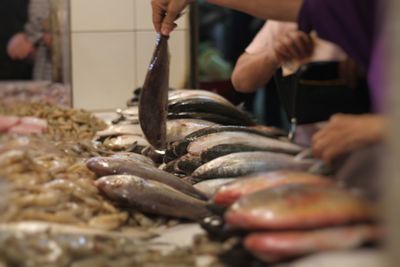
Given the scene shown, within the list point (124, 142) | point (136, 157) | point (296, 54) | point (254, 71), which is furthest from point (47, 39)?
point (296, 54)

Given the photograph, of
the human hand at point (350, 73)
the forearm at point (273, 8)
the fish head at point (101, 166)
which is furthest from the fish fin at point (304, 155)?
the fish head at point (101, 166)

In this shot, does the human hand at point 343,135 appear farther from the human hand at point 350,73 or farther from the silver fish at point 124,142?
the silver fish at point 124,142

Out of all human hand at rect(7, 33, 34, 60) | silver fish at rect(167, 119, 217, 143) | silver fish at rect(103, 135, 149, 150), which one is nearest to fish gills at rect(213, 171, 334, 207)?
silver fish at rect(167, 119, 217, 143)

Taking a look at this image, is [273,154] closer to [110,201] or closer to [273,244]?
[273,244]

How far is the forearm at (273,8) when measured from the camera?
1289mm

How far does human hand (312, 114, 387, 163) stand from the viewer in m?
0.93

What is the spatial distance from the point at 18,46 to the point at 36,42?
202 mm

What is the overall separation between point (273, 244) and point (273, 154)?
320 mm

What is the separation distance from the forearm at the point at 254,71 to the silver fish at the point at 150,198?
0.36m

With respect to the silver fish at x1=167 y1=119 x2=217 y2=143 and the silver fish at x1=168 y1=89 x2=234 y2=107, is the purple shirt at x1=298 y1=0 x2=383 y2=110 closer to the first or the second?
the silver fish at x1=167 y1=119 x2=217 y2=143

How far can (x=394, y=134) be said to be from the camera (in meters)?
0.73

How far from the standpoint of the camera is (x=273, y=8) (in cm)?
136

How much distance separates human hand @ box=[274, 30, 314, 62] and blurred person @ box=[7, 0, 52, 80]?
169cm

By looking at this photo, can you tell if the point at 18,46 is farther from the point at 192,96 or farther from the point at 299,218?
the point at 299,218
